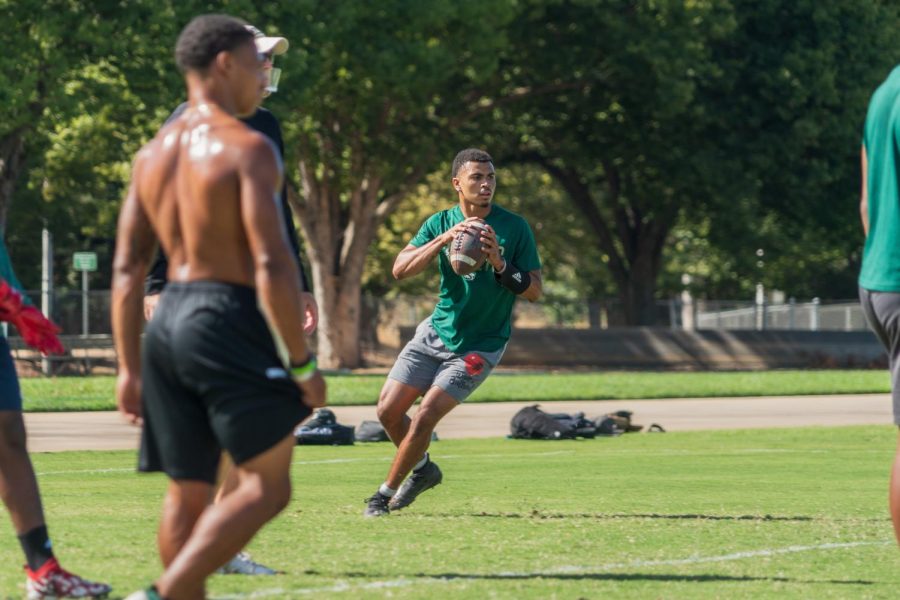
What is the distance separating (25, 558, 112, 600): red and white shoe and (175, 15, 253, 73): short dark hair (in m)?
2.21

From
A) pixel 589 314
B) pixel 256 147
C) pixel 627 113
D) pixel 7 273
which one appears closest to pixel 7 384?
pixel 7 273

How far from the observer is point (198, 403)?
5.12m

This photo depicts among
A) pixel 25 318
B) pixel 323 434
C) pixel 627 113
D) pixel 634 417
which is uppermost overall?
pixel 627 113

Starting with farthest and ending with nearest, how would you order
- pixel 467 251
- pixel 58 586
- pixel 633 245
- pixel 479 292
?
pixel 633 245, pixel 479 292, pixel 467 251, pixel 58 586

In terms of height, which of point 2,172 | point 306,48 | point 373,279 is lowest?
point 373,279

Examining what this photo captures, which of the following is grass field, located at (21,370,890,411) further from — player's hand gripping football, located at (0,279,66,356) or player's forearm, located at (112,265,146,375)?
player's forearm, located at (112,265,146,375)

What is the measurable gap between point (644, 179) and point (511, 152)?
145 inches

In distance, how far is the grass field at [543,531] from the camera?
6.92m

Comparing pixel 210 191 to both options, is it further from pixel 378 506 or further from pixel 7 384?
pixel 378 506

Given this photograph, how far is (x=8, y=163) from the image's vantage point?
107 feet

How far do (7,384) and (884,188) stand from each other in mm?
3464

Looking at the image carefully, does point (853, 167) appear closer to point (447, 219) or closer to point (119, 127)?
point (119, 127)

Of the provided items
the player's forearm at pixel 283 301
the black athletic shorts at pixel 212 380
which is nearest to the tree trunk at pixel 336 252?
the black athletic shorts at pixel 212 380

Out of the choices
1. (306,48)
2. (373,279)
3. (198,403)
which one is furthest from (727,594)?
(373,279)
